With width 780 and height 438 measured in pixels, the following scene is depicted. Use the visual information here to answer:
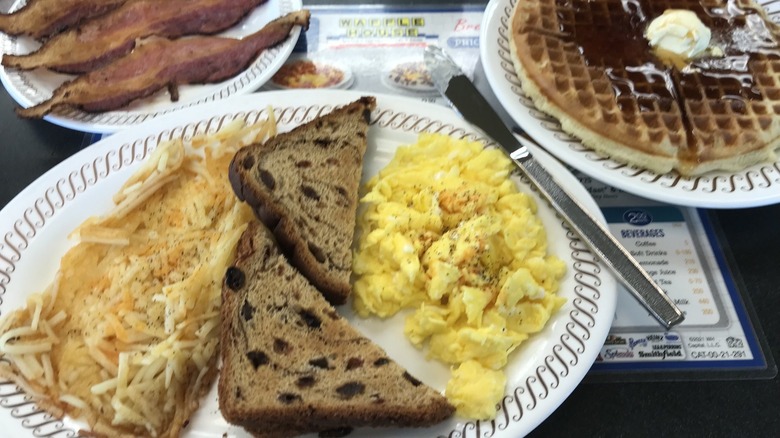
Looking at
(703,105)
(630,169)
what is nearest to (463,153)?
(630,169)

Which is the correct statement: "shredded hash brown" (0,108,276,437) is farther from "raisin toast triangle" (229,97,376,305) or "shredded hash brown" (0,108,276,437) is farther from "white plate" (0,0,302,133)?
"white plate" (0,0,302,133)

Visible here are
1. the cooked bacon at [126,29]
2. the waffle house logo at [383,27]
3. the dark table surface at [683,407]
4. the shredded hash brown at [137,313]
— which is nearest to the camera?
the shredded hash brown at [137,313]

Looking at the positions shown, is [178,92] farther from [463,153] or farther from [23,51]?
[463,153]

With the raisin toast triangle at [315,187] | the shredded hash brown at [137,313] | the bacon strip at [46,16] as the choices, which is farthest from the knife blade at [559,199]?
the bacon strip at [46,16]

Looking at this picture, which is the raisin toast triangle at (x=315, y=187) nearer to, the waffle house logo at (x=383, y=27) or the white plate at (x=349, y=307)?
the white plate at (x=349, y=307)

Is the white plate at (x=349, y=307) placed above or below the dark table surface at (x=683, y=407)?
above

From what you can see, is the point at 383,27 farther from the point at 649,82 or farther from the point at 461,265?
the point at 461,265
